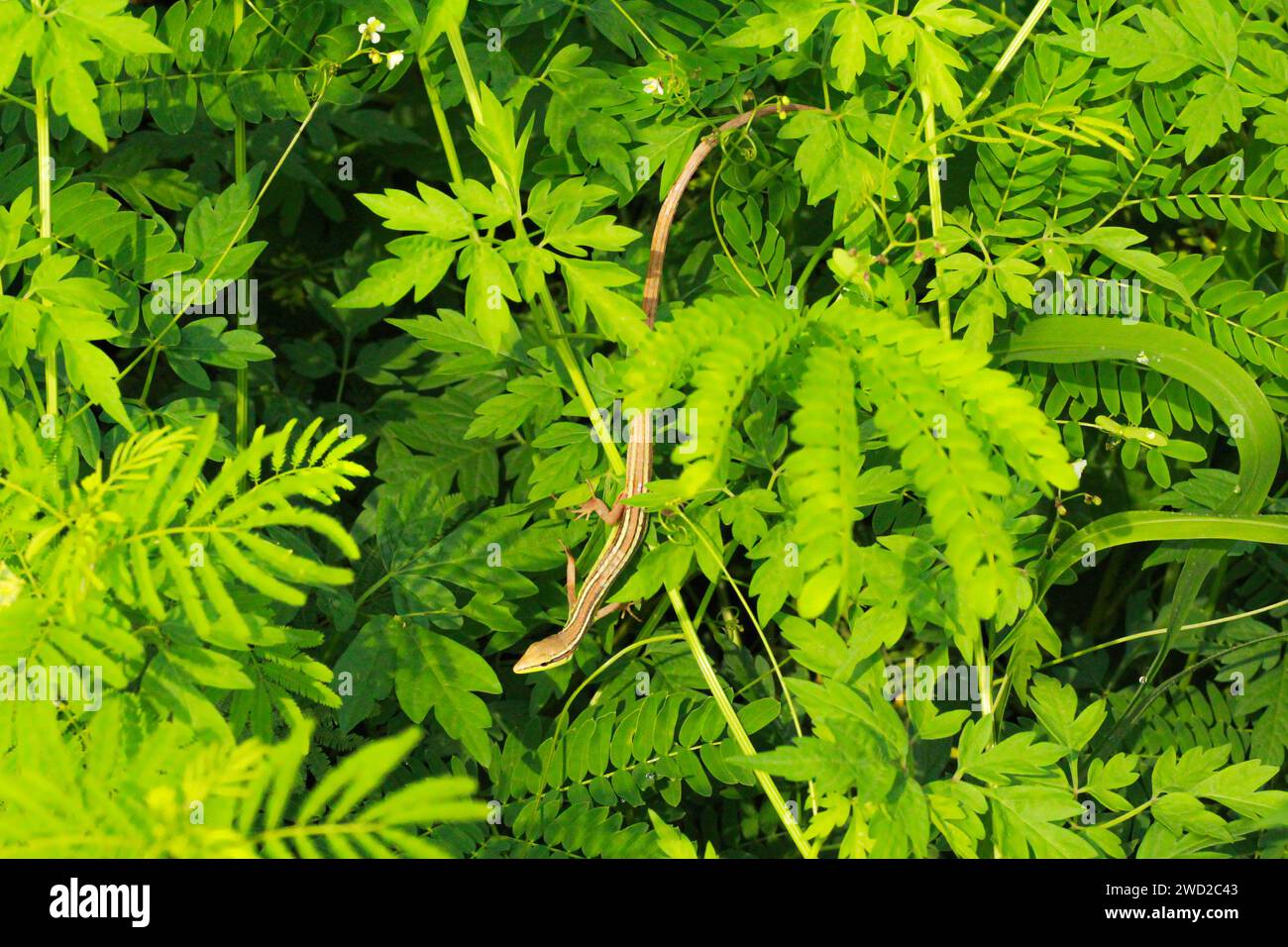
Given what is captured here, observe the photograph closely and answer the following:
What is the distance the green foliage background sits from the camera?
189 centimetres

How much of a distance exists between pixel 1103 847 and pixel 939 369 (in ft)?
3.50

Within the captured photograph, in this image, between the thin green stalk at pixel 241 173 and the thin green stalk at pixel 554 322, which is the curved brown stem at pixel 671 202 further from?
the thin green stalk at pixel 241 173

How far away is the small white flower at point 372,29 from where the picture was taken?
99.7 inches

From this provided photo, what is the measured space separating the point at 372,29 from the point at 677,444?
3.96 feet

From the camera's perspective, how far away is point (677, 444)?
8.85 feet

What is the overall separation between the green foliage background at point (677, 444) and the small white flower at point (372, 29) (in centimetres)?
3

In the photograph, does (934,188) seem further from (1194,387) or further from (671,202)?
(1194,387)

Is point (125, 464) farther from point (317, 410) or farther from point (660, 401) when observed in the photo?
point (317, 410)

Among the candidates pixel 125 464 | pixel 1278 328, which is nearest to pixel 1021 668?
pixel 1278 328

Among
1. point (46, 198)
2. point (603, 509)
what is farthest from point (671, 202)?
point (46, 198)

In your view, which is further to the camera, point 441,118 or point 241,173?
point 241,173

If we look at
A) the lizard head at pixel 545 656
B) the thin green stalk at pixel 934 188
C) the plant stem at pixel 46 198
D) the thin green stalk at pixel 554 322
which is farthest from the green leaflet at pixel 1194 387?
the plant stem at pixel 46 198

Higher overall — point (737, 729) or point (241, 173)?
point (241, 173)

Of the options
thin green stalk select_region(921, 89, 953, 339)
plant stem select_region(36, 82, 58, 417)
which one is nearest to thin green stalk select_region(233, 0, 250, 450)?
plant stem select_region(36, 82, 58, 417)
